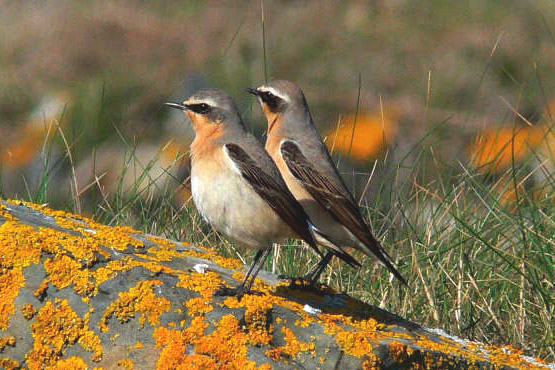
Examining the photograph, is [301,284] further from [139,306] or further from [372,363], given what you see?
[139,306]

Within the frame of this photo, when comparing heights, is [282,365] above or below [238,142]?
below

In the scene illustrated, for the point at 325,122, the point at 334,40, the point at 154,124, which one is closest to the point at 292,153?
the point at 154,124

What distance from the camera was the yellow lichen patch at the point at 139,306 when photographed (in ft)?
14.3

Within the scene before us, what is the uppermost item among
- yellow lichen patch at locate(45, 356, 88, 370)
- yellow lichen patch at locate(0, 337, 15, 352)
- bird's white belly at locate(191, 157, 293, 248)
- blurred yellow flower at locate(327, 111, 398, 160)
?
bird's white belly at locate(191, 157, 293, 248)

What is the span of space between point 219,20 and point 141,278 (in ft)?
58.6

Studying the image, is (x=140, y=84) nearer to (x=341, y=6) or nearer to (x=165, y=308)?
(x=341, y=6)

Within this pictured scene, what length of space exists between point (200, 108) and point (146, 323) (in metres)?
1.87

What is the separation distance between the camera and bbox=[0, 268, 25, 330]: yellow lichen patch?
14.0 ft

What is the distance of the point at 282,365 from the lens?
4.36m

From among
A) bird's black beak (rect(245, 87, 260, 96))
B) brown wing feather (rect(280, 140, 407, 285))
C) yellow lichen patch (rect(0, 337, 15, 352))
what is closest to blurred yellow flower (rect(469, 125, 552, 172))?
brown wing feather (rect(280, 140, 407, 285))

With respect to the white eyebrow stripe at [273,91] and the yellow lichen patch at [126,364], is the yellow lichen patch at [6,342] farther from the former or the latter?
the white eyebrow stripe at [273,91]

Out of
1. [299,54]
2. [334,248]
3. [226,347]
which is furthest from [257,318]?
[299,54]

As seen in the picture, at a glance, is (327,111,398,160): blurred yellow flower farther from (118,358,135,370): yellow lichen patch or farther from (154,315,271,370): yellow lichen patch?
(118,358,135,370): yellow lichen patch

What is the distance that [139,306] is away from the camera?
4414mm
